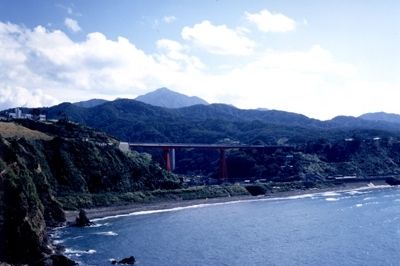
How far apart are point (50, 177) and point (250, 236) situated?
4615 cm

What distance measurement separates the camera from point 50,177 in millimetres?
111750

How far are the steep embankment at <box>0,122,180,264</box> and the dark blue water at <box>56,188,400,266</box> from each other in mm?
6837

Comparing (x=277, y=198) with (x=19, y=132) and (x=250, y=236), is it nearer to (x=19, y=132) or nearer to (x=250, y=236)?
(x=250, y=236)

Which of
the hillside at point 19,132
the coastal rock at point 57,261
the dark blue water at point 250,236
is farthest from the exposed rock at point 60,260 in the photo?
the hillside at point 19,132

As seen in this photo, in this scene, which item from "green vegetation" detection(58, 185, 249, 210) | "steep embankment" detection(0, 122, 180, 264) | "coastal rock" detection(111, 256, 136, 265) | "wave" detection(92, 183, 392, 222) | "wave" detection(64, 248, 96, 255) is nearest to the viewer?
"steep embankment" detection(0, 122, 180, 264)

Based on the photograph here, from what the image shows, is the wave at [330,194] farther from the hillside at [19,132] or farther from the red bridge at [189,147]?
the hillside at [19,132]

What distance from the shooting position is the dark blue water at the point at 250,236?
7175 cm

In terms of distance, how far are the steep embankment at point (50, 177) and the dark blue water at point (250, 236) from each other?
684 centimetres

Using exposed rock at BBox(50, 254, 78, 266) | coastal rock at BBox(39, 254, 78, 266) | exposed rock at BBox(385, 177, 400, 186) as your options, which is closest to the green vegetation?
coastal rock at BBox(39, 254, 78, 266)

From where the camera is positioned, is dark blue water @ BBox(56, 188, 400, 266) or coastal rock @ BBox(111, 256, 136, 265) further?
dark blue water @ BBox(56, 188, 400, 266)

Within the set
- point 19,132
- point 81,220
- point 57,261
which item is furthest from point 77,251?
point 19,132

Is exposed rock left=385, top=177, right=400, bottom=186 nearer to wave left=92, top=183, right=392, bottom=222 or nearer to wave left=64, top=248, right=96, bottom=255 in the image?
wave left=92, top=183, right=392, bottom=222

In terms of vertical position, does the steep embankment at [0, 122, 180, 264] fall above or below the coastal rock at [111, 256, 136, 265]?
above

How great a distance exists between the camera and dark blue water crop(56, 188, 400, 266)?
71.8 meters
